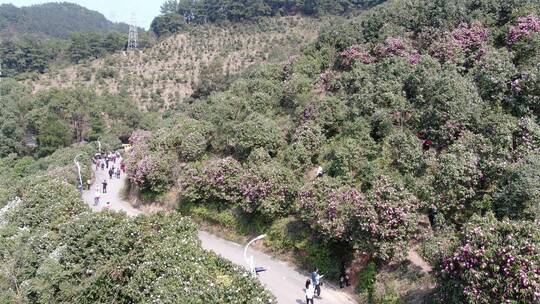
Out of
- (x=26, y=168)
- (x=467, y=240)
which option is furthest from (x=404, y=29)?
(x=26, y=168)

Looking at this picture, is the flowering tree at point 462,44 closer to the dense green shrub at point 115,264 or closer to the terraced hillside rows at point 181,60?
the dense green shrub at point 115,264

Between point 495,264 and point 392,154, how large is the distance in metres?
9.08

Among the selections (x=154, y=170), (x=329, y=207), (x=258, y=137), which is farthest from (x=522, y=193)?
(x=154, y=170)

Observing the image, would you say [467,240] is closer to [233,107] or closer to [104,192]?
[233,107]

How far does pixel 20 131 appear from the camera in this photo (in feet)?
156

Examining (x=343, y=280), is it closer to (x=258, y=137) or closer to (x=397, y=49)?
(x=258, y=137)

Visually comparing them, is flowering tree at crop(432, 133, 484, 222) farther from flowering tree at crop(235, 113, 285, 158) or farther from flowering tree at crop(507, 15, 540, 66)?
flowering tree at crop(235, 113, 285, 158)

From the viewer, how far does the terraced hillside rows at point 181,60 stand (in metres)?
61.8

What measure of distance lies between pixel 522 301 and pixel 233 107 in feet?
65.6

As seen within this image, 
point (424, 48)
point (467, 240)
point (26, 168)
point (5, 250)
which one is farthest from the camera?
point (26, 168)

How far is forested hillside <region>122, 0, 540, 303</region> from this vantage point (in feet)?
45.1

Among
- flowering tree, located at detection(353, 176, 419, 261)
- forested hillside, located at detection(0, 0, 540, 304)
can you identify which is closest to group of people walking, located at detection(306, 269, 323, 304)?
forested hillside, located at detection(0, 0, 540, 304)

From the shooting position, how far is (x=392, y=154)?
20172mm

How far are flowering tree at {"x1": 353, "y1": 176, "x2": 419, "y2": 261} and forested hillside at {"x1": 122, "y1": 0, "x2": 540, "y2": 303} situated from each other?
46mm
